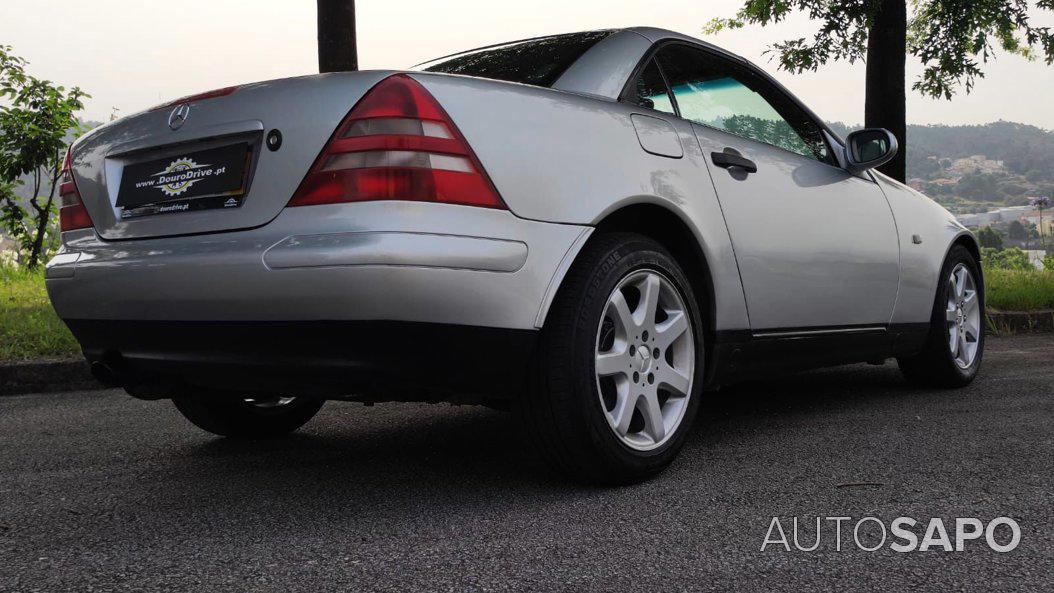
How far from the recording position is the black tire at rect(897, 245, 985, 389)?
4.80 meters

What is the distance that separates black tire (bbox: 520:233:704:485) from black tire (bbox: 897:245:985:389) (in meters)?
2.51

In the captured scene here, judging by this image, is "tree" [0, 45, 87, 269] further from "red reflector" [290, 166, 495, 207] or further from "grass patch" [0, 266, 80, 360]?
"red reflector" [290, 166, 495, 207]

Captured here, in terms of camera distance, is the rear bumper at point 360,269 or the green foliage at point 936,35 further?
the green foliage at point 936,35

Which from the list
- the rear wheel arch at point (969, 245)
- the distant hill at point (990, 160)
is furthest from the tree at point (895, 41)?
the distant hill at point (990, 160)

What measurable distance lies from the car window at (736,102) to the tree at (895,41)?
5.91 meters

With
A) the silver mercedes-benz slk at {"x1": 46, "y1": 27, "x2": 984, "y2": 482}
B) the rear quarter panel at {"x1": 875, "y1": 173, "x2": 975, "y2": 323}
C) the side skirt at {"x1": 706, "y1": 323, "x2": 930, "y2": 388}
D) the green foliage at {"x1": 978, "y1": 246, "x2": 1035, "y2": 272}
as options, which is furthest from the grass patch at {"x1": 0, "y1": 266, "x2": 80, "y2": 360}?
the green foliage at {"x1": 978, "y1": 246, "x2": 1035, "y2": 272}

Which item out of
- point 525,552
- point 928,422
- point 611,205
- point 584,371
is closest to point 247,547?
point 525,552

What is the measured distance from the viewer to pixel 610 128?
293 centimetres

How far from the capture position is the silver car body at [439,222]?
240cm

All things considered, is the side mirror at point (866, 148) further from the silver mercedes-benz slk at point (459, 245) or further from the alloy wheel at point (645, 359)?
the alloy wheel at point (645, 359)

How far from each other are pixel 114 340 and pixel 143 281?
261mm

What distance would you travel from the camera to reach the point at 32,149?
10641mm

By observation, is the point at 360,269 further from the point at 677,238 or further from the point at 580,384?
the point at 677,238

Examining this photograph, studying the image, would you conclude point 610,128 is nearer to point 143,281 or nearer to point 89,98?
point 143,281
